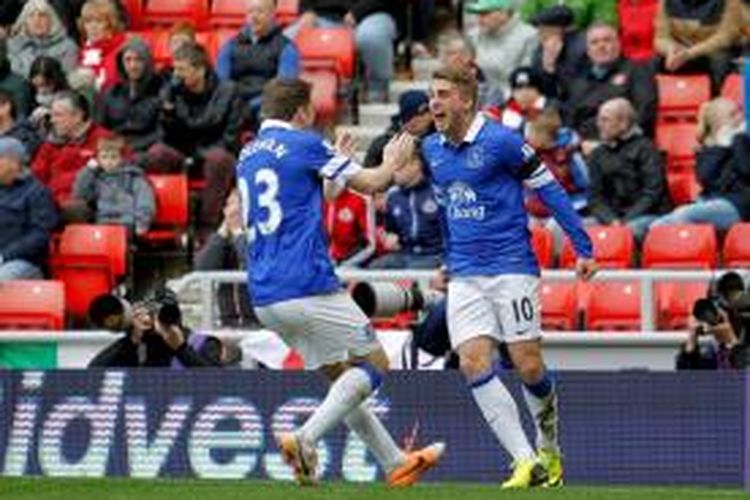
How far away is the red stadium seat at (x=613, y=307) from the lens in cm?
1875

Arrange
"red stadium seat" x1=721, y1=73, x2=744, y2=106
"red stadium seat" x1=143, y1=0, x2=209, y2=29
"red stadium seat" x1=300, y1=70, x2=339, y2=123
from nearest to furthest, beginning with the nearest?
"red stadium seat" x1=721, y1=73, x2=744, y2=106 → "red stadium seat" x1=300, y1=70, x2=339, y2=123 → "red stadium seat" x1=143, y1=0, x2=209, y2=29

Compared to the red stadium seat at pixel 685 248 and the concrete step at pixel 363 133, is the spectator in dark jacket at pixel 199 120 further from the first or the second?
the red stadium seat at pixel 685 248

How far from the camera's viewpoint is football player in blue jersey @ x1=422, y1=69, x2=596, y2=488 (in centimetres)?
1494

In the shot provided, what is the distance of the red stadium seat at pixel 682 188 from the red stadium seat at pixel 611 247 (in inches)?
34.7

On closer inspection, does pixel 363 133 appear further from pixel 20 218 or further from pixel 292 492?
pixel 292 492

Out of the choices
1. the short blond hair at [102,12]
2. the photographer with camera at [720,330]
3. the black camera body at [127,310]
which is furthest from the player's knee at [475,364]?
the short blond hair at [102,12]

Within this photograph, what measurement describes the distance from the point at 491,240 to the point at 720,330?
2.43 m

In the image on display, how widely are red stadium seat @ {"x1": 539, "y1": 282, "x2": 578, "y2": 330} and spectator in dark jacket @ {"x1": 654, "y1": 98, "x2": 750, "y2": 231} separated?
829 millimetres

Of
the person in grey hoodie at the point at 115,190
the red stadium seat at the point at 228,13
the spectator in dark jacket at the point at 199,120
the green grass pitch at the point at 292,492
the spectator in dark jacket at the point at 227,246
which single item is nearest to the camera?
the green grass pitch at the point at 292,492

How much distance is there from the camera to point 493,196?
15000mm

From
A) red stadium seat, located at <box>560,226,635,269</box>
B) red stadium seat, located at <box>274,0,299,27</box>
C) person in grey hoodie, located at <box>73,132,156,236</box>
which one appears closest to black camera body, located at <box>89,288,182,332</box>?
person in grey hoodie, located at <box>73,132,156,236</box>

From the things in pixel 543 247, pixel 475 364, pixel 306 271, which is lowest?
pixel 475 364

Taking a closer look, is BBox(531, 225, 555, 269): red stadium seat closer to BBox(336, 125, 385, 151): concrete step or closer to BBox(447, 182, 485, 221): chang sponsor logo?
BBox(336, 125, 385, 151): concrete step

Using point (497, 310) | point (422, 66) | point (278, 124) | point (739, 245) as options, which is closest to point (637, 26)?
point (422, 66)
